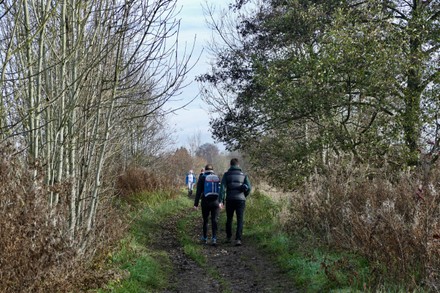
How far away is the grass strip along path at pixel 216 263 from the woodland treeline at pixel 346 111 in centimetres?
78

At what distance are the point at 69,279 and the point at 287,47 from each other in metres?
10.8

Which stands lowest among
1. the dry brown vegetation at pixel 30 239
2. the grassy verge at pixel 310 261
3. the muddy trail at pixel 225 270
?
the muddy trail at pixel 225 270

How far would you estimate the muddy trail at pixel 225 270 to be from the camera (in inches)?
322

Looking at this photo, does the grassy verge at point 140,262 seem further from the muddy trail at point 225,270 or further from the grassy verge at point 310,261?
the grassy verge at point 310,261

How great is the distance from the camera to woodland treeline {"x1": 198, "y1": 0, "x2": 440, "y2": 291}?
9.80 metres

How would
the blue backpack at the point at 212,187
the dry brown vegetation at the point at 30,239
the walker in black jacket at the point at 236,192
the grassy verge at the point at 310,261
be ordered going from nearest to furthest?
the dry brown vegetation at the point at 30,239, the grassy verge at the point at 310,261, the walker in black jacket at the point at 236,192, the blue backpack at the point at 212,187

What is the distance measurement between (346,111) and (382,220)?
643 cm

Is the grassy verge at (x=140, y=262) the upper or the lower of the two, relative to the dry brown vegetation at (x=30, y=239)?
lower

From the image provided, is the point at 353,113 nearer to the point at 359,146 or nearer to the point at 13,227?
the point at 359,146

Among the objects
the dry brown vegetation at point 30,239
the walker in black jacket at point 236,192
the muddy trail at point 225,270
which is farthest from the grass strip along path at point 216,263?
the dry brown vegetation at point 30,239

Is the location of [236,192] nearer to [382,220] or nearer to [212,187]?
[212,187]

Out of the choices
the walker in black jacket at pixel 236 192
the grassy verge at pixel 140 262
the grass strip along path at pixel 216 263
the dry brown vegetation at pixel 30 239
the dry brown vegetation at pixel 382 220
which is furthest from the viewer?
the walker in black jacket at pixel 236 192

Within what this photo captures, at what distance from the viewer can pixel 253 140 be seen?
15555 mm

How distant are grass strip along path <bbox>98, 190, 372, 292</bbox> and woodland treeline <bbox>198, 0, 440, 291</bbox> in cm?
78
